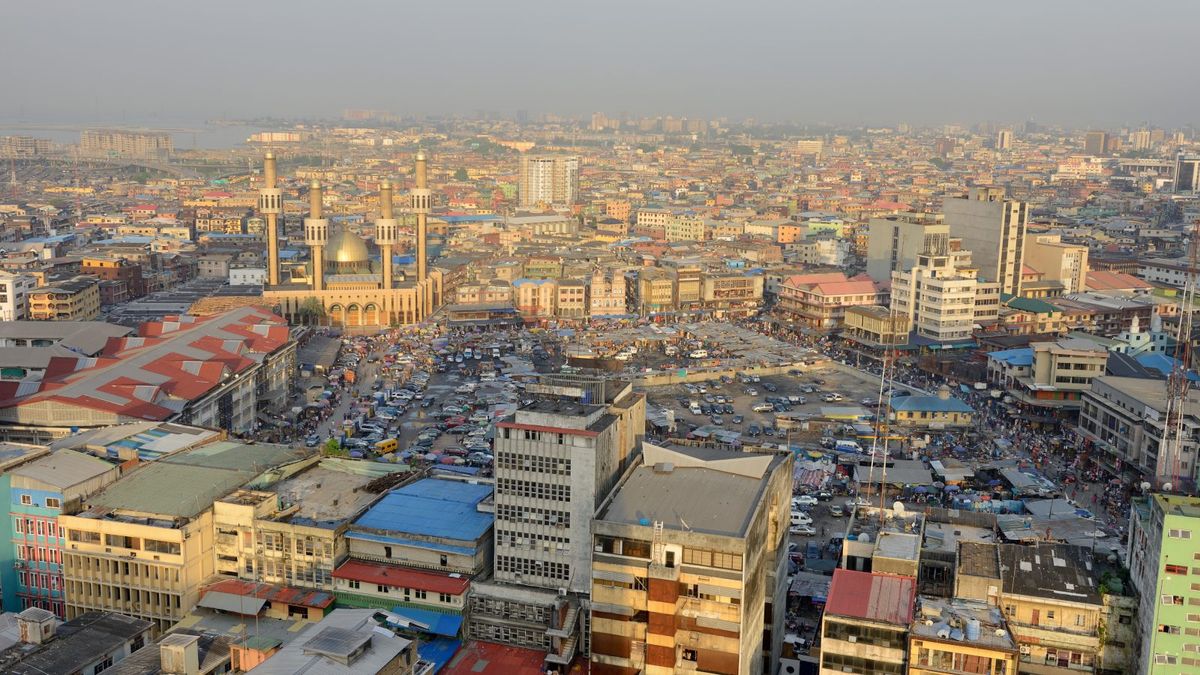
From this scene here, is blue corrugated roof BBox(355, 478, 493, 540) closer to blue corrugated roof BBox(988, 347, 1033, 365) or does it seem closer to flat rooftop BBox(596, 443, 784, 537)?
flat rooftop BBox(596, 443, 784, 537)

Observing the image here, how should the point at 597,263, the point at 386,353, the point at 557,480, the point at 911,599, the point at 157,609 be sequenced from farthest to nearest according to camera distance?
the point at 597,263 → the point at 386,353 → the point at 157,609 → the point at 557,480 → the point at 911,599

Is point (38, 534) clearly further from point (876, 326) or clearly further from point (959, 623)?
point (876, 326)

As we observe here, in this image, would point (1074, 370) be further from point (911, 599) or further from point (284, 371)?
point (284, 371)

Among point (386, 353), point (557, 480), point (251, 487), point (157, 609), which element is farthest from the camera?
point (386, 353)

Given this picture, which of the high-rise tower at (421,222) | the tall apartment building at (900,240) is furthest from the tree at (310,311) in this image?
the tall apartment building at (900,240)

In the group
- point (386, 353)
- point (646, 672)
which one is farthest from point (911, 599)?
point (386, 353)

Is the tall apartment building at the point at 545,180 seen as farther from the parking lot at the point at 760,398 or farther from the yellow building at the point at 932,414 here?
the yellow building at the point at 932,414
